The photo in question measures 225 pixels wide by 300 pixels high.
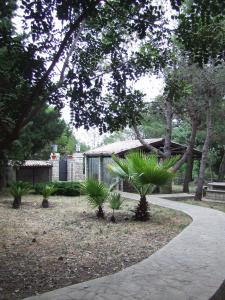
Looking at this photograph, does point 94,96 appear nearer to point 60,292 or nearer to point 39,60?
point 39,60

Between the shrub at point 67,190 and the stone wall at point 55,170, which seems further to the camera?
the stone wall at point 55,170

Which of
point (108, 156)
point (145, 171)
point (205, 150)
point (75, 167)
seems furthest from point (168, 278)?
point (75, 167)

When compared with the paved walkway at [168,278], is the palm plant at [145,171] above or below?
above

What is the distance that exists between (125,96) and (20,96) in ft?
5.15

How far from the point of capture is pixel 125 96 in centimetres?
598

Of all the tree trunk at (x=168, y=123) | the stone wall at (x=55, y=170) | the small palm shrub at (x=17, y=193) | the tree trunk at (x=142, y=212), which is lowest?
the tree trunk at (x=142, y=212)

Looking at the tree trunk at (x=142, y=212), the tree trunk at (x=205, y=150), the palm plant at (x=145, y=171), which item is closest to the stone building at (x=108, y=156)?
the tree trunk at (x=205, y=150)

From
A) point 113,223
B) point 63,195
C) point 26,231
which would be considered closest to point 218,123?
point 63,195

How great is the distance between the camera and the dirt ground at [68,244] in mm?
6105

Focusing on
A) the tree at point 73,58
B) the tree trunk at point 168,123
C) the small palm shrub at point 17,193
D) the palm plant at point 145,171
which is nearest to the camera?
the tree at point 73,58

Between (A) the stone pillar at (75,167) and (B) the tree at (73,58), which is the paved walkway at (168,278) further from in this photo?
(A) the stone pillar at (75,167)

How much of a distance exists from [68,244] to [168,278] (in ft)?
11.1

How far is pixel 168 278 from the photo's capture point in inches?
224

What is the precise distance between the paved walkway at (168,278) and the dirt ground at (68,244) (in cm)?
49
